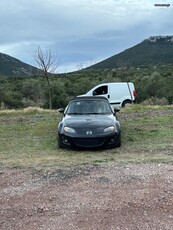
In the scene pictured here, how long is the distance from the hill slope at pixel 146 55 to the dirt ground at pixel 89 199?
5676 cm

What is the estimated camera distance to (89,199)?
5.18m

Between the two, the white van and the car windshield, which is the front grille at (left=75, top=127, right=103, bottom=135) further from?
the white van

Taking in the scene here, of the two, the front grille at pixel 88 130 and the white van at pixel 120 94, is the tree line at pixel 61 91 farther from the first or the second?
the front grille at pixel 88 130

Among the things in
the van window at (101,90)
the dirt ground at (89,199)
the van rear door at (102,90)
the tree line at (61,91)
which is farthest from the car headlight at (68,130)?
the tree line at (61,91)

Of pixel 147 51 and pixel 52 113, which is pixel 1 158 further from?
pixel 147 51

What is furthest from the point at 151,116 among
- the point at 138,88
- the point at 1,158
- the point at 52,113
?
the point at 138,88

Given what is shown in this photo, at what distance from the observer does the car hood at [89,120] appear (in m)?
9.79

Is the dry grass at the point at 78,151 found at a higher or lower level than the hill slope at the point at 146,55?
lower

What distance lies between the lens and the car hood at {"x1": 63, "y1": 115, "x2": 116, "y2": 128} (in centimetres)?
979

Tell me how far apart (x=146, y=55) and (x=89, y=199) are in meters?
65.0

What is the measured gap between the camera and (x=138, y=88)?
135ft

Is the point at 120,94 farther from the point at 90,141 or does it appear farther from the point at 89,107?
the point at 90,141

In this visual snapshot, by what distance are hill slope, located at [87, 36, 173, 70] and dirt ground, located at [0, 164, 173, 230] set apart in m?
56.8

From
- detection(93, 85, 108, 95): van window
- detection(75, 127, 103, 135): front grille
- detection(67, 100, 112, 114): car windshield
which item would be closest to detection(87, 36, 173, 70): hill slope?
detection(93, 85, 108, 95): van window
